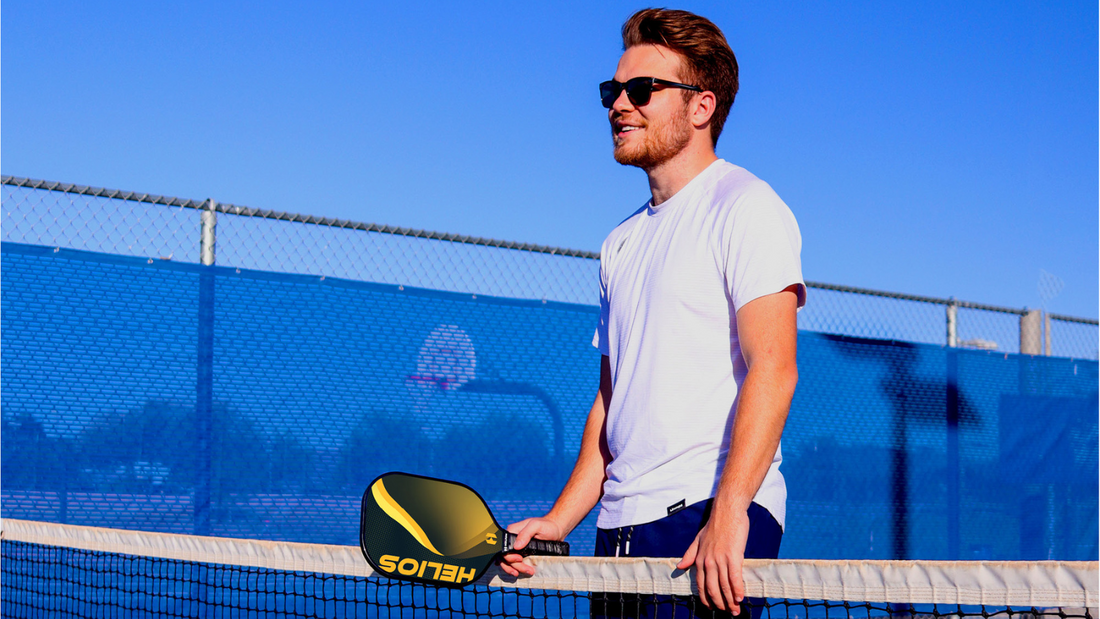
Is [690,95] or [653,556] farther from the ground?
[690,95]

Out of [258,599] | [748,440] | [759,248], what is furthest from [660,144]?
[258,599]

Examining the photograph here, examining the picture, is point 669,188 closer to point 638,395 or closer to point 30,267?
point 638,395

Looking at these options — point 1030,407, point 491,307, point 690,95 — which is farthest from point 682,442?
point 1030,407

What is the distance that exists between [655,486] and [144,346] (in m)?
3.52

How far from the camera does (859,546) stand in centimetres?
689

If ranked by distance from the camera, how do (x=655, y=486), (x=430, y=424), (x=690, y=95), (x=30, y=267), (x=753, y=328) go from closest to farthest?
1. (x=753, y=328)
2. (x=655, y=486)
3. (x=690, y=95)
4. (x=30, y=267)
5. (x=430, y=424)

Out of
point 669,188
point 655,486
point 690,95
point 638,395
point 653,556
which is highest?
point 690,95

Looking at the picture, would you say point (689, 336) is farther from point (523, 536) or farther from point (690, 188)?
point (523, 536)

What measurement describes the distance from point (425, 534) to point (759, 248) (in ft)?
2.74

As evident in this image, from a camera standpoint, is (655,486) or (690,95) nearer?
(655,486)

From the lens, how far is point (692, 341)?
1.93 m

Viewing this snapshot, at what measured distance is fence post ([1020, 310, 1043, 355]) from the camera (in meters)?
7.91

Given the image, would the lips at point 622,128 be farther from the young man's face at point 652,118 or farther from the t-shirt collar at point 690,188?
the t-shirt collar at point 690,188

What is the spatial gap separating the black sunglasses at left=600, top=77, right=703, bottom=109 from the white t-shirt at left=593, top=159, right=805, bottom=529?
18 centimetres
